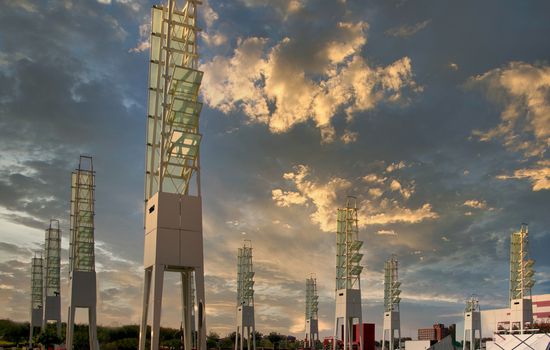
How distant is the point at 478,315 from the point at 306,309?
3583 cm

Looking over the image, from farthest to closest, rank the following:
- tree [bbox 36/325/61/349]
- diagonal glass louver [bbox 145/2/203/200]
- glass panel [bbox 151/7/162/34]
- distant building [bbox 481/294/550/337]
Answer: distant building [bbox 481/294/550/337], tree [bbox 36/325/61/349], glass panel [bbox 151/7/162/34], diagonal glass louver [bbox 145/2/203/200]

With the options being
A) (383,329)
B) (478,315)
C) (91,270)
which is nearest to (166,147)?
(91,270)

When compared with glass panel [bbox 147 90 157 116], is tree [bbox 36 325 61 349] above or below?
below

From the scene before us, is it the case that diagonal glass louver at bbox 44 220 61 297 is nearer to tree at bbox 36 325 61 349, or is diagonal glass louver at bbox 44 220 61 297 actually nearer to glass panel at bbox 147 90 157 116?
tree at bbox 36 325 61 349

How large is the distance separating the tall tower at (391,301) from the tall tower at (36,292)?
56.3 m

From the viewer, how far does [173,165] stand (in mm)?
36875

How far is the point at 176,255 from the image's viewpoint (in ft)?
A: 112

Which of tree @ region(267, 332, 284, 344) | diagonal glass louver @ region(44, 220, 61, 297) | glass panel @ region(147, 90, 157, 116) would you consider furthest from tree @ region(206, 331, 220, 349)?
glass panel @ region(147, 90, 157, 116)

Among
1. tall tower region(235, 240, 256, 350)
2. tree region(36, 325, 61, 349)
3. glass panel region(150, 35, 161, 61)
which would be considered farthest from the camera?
tall tower region(235, 240, 256, 350)

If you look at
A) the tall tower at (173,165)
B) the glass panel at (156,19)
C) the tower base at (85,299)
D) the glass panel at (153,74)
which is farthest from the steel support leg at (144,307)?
the tower base at (85,299)

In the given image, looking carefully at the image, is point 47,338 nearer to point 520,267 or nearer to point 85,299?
point 85,299

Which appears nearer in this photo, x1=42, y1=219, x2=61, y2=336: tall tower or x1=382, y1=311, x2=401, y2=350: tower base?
x1=42, y1=219, x2=61, y2=336: tall tower

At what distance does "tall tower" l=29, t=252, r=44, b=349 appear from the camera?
9288 cm

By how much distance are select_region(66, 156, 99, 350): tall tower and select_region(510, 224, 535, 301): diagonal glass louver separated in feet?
196
